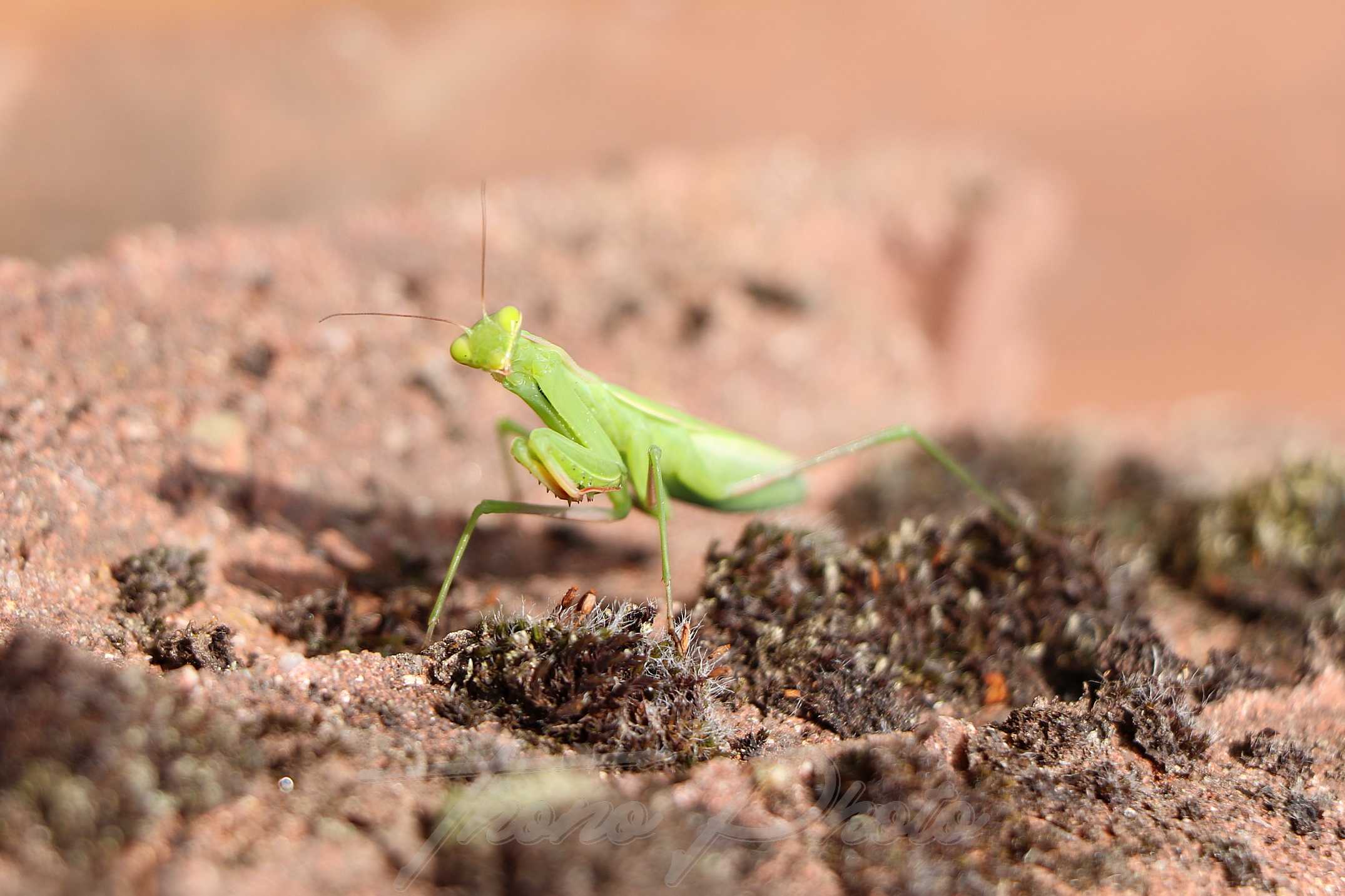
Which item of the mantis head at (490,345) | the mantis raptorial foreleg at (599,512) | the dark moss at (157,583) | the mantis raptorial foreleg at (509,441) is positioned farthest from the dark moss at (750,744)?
the dark moss at (157,583)

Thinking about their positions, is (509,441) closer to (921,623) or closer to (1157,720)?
(921,623)

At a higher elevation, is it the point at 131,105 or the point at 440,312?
the point at 131,105

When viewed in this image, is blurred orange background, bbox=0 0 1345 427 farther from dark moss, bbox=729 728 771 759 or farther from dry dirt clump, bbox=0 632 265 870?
dark moss, bbox=729 728 771 759

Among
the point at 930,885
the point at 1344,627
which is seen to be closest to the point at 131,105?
the point at 930,885

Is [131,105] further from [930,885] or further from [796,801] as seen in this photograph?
[930,885]

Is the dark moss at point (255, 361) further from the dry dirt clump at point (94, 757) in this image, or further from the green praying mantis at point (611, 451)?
the dry dirt clump at point (94, 757)

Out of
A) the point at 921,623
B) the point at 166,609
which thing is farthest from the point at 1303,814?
the point at 166,609
